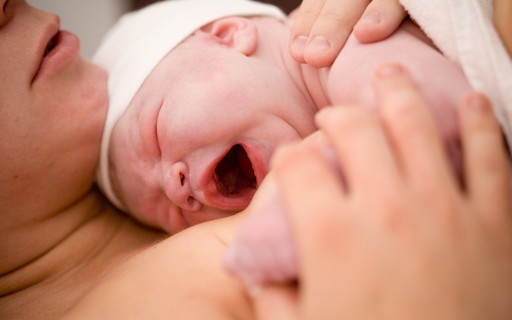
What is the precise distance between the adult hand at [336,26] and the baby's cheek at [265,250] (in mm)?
351

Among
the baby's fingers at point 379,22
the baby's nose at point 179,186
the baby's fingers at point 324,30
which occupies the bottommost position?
the baby's nose at point 179,186

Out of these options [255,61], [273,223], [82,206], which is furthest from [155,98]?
[273,223]

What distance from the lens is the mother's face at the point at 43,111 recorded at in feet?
2.98

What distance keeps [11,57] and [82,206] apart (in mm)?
340

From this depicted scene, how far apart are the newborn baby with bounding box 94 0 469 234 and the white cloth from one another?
0.03m

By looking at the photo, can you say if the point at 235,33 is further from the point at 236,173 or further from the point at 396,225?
the point at 396,225

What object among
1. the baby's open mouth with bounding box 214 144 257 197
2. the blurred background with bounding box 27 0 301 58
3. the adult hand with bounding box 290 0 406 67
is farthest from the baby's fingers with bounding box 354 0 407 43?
the blurred background with bounding box 27 0 301 58

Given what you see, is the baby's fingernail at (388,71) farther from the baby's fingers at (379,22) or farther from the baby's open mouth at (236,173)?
the baby's open mouth at (236,173)

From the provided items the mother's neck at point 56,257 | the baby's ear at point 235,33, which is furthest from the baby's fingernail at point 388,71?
the mother's neck at point 56,257

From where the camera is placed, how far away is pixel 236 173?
103 cm

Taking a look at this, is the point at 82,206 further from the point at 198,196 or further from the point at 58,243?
the point at 198,196

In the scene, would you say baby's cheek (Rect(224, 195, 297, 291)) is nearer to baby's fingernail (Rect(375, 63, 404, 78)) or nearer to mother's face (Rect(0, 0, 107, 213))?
baby's fingernail (Rect(375, 63, 404, 78))

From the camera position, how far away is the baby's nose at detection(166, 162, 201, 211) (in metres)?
0.91

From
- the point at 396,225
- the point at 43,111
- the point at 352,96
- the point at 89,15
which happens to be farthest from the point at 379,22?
the point at 89,15
